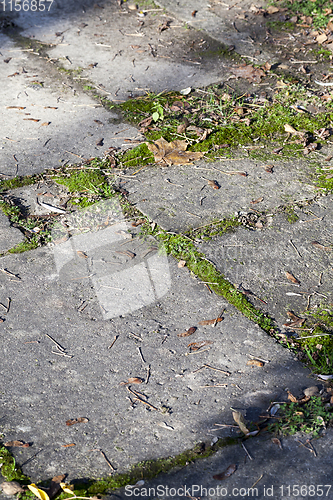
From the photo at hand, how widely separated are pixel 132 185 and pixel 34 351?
1.35 metres

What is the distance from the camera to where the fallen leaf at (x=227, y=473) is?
177 centimetres

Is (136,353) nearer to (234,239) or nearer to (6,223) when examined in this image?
(234,239)

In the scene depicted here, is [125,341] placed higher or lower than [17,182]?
lower

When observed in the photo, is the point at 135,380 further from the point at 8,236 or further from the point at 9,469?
the point at 8,236

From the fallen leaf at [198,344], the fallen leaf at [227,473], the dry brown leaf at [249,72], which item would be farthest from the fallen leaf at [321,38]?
the fallen leaf at [227,473]

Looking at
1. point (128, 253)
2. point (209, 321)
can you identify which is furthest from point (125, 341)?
point (128, 253)

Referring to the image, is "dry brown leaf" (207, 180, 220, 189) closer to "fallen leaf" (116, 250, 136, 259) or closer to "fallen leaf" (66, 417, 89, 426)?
"fallen leaf" (116, 250, 136, 259)

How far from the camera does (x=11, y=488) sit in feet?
5.69

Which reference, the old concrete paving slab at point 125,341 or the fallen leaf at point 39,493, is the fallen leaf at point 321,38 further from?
the fallen leaf at point 39,493

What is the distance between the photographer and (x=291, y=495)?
68.2 inches

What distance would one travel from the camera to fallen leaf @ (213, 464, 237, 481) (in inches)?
69.7

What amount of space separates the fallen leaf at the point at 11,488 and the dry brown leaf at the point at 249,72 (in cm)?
371

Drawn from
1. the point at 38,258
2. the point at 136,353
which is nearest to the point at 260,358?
the point at 136,353

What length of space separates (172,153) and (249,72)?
1517 mm
